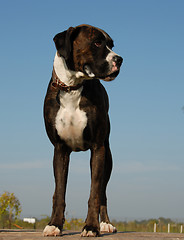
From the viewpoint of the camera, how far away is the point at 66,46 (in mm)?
5457

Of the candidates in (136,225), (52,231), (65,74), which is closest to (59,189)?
(52,231)

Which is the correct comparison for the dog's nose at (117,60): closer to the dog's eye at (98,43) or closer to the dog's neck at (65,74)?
the dog's eye at (98,43)

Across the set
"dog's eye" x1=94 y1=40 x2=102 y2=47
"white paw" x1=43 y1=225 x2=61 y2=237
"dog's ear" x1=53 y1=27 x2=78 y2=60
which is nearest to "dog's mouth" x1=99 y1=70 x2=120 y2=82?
"dog's eye" x1=94 y1=40 x2=102 y2=47

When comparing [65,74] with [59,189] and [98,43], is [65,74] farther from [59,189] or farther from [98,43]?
[59,189]

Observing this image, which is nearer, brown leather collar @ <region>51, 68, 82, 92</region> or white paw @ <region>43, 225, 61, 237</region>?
white paw @ <region>43, 225, 61, 237</region>

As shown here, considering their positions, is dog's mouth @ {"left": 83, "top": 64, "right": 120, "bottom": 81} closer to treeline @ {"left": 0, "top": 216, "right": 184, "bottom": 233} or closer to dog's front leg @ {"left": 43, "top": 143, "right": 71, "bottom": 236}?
dog's front leg @ {"left": 43, "top": 143, "right": 71, "bottom": 236}

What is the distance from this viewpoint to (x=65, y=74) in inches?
222

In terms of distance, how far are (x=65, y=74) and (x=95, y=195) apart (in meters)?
1.93

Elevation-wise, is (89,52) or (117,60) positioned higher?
(89,52)

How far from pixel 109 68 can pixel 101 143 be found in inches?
49.8

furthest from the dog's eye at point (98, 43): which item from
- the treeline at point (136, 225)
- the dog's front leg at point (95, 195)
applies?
the treeline at point (136, 225)

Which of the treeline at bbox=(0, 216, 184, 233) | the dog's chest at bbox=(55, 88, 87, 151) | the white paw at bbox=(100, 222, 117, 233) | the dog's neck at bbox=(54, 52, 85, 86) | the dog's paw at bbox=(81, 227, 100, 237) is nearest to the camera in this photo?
the dog's paw at bbox=(81, 227, 100, 237)

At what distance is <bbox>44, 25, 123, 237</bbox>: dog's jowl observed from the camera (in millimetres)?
5379

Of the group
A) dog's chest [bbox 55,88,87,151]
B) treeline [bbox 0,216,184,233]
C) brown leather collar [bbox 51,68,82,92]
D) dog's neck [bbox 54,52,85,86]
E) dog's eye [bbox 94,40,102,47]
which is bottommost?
treeline [bbox 0,216,184,233]
